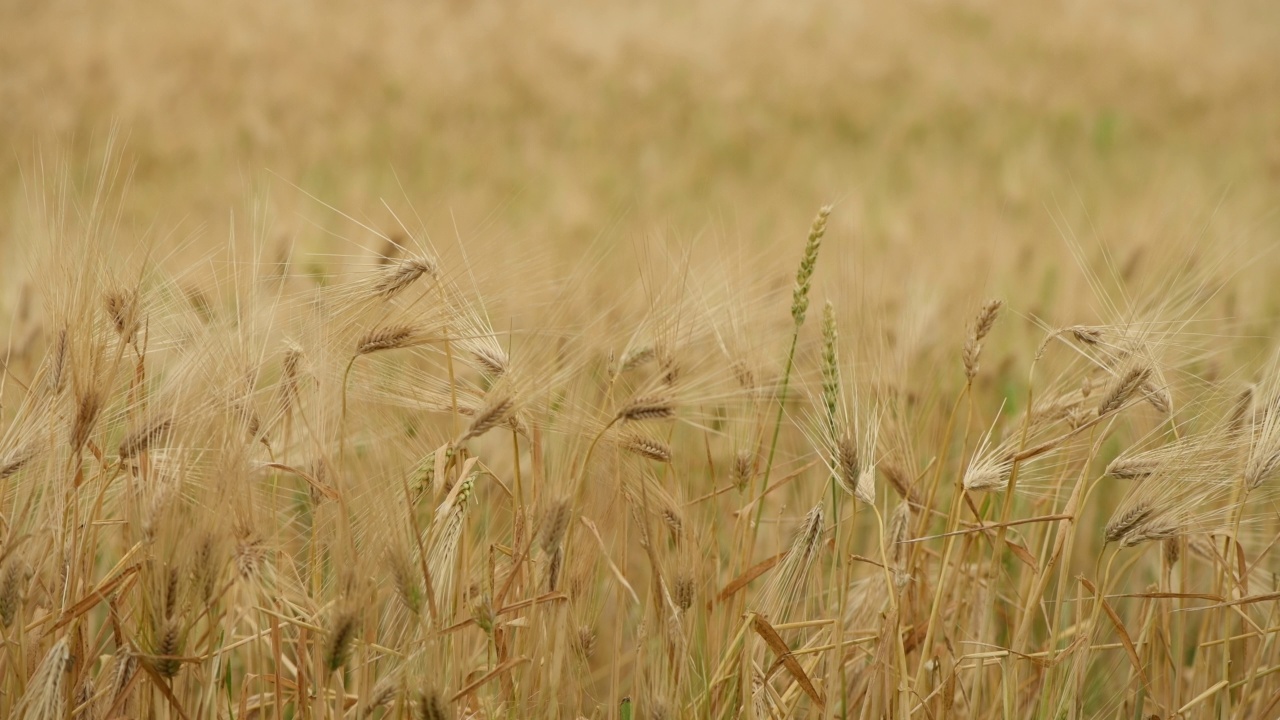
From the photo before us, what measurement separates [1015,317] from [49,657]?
1.66 metres

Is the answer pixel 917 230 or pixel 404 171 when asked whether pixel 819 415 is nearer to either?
pixel 917 230

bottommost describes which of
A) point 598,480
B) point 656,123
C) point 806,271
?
point 598,480

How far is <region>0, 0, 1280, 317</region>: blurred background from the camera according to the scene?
202 cm

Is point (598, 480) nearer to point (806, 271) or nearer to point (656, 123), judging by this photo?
point (806, 271)

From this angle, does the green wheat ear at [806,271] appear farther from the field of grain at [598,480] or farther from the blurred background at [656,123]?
the blurred background at [656,123]

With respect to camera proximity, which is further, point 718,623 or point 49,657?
point 718,623

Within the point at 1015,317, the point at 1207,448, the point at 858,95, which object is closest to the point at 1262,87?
the point at 858,95

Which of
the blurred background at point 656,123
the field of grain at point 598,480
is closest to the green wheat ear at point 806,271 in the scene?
the field of grain at point 598,480

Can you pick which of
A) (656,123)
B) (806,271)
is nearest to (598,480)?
(806,271)

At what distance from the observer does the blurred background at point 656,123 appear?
6.64 feet

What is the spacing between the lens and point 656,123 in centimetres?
310

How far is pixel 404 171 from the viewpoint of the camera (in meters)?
2.48

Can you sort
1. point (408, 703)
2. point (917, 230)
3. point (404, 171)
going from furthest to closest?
point (404, 171) → point (917, 230) → point (408, 703)

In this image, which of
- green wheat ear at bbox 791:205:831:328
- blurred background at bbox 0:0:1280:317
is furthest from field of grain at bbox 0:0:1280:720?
blurred background at bbox 0:0:1280:317
